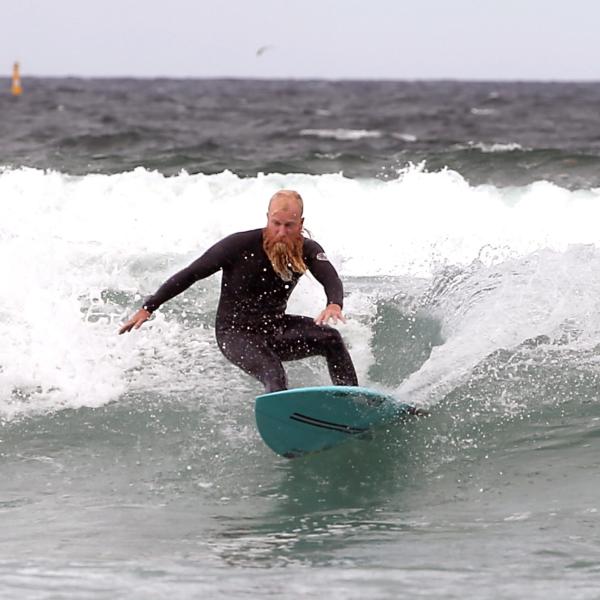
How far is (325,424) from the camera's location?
20.0 ft

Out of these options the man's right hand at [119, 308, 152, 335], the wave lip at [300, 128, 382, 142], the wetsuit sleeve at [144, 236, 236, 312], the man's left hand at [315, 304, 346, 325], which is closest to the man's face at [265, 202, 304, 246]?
the wetsuit sleeve at [144, 236, 236, 312]

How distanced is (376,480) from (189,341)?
8.18ft

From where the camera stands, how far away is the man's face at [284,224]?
19.8 ft

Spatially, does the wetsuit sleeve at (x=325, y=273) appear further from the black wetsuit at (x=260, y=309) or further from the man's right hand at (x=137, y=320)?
the man's right hand at (x=137, y=320)

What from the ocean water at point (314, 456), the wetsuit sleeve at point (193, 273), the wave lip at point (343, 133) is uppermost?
the wave lip at point (343, 133)

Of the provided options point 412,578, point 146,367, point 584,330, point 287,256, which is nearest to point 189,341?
point 146,367

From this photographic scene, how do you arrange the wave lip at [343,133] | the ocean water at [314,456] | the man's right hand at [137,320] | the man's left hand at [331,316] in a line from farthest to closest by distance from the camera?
the wave lip at [343,133]
the man's right hand at [137,320]
the man's left hand at [331,316]
the ocean water at [314,456]

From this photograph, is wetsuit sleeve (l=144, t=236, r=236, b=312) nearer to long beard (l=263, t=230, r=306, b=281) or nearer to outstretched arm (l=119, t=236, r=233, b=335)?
outstretched arm (l=119, t=236, r=233, b=335)

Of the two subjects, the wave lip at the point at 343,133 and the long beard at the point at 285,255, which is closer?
the long beard at the point at 285,255

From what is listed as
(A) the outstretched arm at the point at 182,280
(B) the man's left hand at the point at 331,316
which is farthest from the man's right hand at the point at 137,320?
(B) the man's left hand at the point at 331,316

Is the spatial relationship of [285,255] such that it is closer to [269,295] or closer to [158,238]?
[269,295]

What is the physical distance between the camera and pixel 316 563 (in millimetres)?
4820

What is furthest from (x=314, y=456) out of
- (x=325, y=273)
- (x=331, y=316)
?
(x=325, y=273)

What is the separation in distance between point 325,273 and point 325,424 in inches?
30.7
